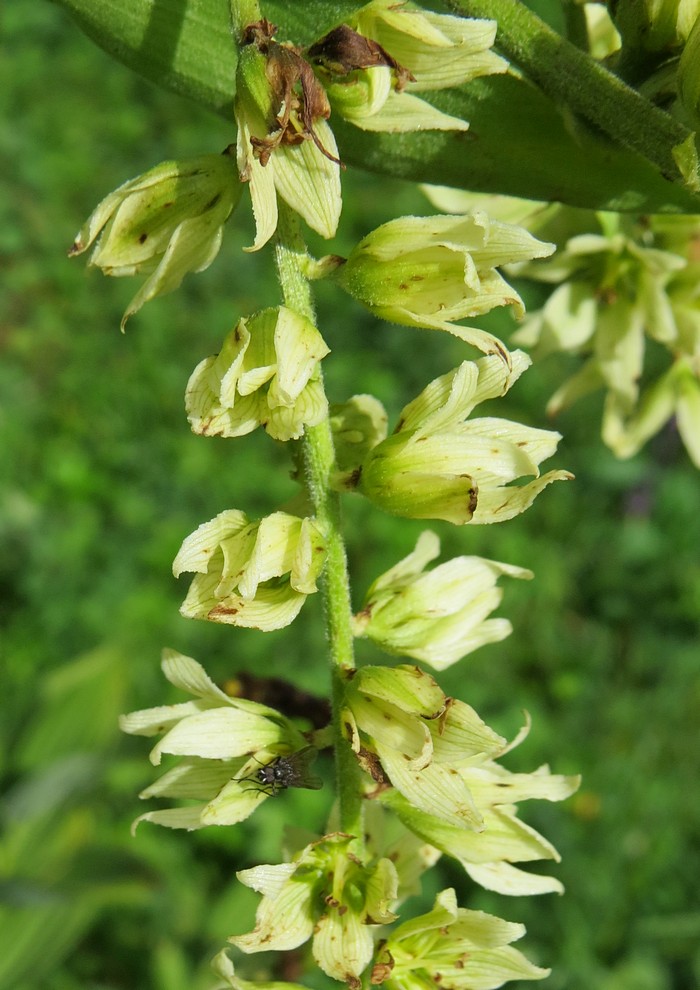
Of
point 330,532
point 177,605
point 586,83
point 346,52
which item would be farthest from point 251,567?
point 177,605

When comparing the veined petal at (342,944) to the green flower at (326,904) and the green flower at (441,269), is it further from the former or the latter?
the green flower at (441,269)

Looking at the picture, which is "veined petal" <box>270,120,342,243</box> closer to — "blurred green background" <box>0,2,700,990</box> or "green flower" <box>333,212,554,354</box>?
"green flower" <box>333,212,554,354</box>

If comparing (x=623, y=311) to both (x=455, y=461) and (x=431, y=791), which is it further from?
(x=431, y=791)

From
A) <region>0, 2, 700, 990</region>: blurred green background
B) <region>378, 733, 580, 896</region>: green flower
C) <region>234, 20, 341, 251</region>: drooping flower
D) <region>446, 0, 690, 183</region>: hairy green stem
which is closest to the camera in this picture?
<region>234, 20, 341, 251</region>: drooping flower

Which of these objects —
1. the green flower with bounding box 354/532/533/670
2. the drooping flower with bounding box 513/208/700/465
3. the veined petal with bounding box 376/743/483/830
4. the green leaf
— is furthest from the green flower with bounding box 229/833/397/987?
the drooping flower with bounding box 513/208/700/465

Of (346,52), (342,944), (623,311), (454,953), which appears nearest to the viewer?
(346,52)

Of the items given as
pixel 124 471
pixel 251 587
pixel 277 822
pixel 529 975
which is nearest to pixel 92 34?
→ pixel 251 587

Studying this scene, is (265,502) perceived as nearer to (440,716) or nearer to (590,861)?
(590,861)

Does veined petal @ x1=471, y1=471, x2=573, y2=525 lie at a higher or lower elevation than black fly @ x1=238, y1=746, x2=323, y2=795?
higher
